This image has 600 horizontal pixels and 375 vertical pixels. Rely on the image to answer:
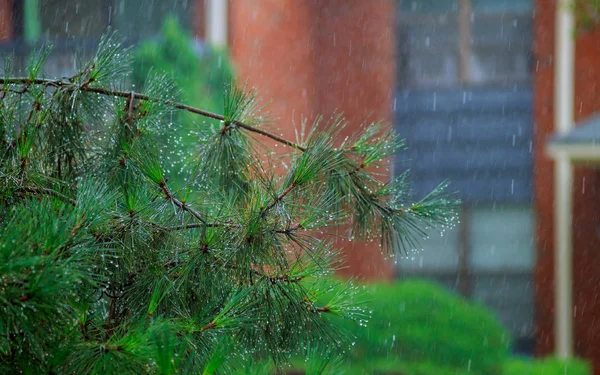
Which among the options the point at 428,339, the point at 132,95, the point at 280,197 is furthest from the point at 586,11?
the point at 280,197

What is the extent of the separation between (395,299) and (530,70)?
4.27 m

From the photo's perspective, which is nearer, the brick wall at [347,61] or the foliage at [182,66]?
the foliage at [182,66]

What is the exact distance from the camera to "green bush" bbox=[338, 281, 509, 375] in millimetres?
7516

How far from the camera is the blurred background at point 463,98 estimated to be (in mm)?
10094

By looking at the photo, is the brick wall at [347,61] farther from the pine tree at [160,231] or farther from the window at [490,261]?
the pine tree at [160,231]

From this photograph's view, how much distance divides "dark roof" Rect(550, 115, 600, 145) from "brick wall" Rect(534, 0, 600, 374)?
1443 mm

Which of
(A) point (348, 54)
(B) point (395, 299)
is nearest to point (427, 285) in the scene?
(B) point (395, 299)

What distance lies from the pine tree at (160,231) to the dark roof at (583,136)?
6243mm

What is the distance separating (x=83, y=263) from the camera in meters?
1.85

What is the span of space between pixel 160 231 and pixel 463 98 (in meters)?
9.17

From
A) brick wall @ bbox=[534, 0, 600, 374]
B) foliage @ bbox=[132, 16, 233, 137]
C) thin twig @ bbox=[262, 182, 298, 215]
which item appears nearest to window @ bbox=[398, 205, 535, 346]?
brick wall @ bbox=[534, 0, 600, 374]

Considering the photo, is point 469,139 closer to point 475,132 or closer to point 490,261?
point 475,132

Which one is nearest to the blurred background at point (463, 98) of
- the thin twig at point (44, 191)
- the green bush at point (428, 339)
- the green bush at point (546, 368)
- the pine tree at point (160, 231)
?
the green bush at point (546, 368)

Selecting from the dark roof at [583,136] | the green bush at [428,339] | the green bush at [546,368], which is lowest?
the green bush at [546,368]
